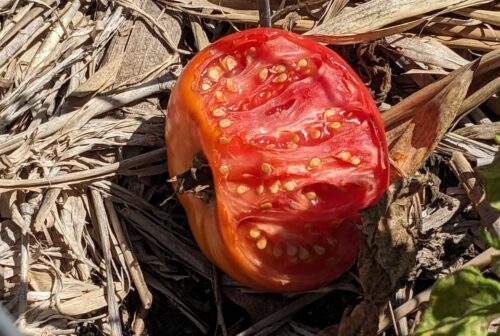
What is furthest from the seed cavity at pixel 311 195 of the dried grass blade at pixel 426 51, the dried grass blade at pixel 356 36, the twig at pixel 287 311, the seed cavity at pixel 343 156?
the dried grass blade at pixel 426 51

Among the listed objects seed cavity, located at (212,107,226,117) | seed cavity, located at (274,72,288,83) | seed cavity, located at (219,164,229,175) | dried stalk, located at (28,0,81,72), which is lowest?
seed cavity, located at (219,164,229,175)

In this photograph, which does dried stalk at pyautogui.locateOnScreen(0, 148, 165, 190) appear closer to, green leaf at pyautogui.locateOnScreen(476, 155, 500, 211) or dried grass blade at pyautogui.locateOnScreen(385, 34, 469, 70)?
dried grass blade at pyautogui.locateOnScreen(385, 34, 469, 70)

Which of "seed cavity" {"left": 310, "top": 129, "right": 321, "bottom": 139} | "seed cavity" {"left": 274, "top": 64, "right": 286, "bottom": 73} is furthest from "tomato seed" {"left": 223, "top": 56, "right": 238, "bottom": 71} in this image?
"seed cavity" {"left": 310, "top": 129, "right": 321, "bottom": 139}

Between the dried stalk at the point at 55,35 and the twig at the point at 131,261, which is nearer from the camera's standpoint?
the twig at the point at 131,261

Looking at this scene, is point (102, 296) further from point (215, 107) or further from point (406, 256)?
point (406, 256)

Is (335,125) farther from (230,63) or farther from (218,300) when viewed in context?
(218,300)

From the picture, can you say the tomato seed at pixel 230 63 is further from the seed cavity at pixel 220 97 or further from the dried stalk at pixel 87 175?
the dried stalk at pixel 87 175
